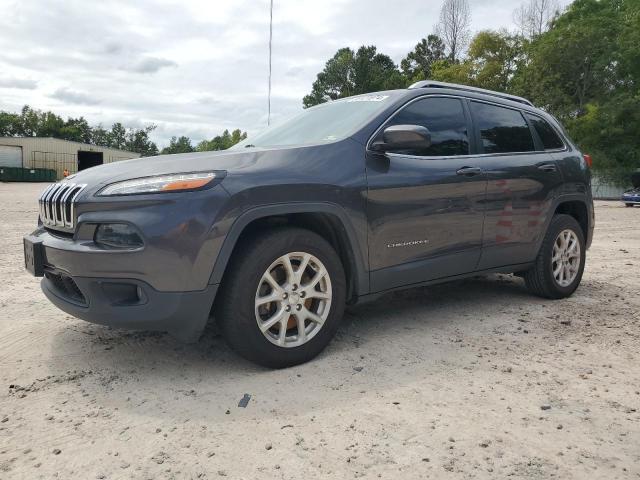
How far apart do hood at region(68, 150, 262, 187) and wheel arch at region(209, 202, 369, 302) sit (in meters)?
0.30

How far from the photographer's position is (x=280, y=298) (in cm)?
306

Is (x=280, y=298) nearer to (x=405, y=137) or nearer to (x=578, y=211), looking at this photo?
(x=405, y=137)

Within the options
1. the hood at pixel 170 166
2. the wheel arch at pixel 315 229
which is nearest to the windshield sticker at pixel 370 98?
the wheel arch at pixel 315 229

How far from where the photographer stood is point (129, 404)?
8.79 ft

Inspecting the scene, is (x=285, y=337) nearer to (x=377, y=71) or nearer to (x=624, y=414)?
(x=624, y=414)

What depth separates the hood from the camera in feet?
9.51

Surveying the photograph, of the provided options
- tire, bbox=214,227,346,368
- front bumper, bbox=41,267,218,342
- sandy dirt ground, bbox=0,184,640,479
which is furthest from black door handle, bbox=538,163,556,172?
front bumper, bbox=41,267,218,342

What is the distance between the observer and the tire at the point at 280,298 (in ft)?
9.60

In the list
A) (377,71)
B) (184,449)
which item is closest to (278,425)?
(184,449)

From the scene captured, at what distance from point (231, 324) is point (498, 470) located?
1493 millimetres

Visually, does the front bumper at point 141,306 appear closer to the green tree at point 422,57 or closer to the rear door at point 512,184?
the rear door at point 512,184

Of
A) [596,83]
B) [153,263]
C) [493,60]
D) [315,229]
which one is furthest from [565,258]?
[493,60]

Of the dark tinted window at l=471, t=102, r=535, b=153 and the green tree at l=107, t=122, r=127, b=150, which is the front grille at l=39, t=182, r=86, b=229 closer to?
the dark tinted window at l=471, t=102, r=535, b=153

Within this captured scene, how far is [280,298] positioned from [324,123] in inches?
59.0
